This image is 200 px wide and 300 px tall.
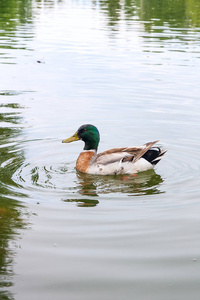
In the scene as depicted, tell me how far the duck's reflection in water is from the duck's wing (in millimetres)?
270

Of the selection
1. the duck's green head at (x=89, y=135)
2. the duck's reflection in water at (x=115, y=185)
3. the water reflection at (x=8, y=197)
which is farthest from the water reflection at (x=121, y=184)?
the water reflection at (x=8, y=197)

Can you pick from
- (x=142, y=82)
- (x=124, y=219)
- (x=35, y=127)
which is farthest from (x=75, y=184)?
(x=142, y=82)

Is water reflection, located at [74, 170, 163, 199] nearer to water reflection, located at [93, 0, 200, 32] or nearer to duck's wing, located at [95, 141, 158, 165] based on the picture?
duck's wing, located at [95, 141, 158, 165]

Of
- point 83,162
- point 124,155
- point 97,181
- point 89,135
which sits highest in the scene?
point 89,135

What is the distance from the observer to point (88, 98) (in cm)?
1402

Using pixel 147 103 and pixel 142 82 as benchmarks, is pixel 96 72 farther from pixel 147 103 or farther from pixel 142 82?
pixel 147 103

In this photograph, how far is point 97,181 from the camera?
8.72m

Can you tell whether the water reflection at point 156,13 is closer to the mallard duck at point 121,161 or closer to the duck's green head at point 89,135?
the duck's green head at point 89,135

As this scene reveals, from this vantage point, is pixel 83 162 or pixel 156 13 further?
pixel 156 13

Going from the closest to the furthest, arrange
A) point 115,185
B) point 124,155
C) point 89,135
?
point 115,185, point 124,155, point 89,135

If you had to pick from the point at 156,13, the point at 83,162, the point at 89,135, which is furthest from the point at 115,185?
the point at 156,13

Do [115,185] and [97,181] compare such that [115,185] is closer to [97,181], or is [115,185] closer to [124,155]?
[97,181]

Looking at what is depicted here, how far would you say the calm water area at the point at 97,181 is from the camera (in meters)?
5.45

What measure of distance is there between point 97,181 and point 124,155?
2.06 feet
